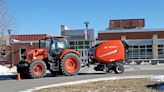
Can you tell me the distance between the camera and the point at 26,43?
6309 centimetres

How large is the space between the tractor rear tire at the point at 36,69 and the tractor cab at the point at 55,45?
1.39 meters

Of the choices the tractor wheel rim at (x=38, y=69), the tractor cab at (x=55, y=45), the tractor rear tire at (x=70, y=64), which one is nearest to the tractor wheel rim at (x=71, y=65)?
the tractor rear tire at (x=70, y=64)

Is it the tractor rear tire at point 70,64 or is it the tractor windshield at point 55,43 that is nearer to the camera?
the tractor rear tire at point 70,64

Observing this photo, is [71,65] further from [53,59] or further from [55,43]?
[55,43]

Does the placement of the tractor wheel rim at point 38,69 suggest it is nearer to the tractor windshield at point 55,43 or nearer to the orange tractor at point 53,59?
the orange tractor at point 53,59

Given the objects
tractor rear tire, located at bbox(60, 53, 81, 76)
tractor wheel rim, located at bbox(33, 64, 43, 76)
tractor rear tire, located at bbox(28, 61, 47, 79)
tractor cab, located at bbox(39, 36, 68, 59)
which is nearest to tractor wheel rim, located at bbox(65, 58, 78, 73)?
tractor rear tire, located at bbox(60, 53, 81, 76)

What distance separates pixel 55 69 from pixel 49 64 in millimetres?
519

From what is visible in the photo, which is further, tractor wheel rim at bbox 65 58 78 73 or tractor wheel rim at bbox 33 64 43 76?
tractor wheel rim at bbox 65 58 78 73

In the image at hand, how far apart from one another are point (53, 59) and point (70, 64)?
118 cm

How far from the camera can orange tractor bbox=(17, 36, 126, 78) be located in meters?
26.0

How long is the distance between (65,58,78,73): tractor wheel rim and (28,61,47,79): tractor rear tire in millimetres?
1664

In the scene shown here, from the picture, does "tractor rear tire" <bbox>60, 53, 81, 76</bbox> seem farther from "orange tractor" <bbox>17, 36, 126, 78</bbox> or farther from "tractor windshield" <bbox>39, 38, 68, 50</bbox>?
"tractor windshield" <bbox>39, 38, 68, 50</bbox>

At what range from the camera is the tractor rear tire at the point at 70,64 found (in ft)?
87.1

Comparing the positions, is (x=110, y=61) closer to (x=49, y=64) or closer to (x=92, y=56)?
(x=92, y=56)
